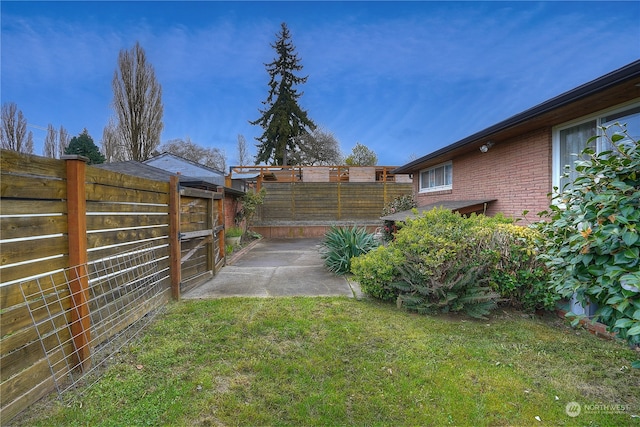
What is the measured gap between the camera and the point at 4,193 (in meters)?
1.99

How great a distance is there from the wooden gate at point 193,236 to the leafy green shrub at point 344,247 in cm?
264

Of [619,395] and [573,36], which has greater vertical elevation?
[573,36]

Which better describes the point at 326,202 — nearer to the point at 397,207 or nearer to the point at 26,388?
the point at 397,207

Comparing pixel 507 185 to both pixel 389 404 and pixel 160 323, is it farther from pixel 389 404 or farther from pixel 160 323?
pixel 160 323

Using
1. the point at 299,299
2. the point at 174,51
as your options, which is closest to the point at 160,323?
the point at 299,299

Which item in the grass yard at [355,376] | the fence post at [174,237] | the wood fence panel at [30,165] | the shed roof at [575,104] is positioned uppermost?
the shed roof at [575,104]

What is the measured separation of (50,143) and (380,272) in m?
31.5

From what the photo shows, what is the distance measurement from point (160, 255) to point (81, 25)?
5.31 meters

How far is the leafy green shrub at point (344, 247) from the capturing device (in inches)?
262

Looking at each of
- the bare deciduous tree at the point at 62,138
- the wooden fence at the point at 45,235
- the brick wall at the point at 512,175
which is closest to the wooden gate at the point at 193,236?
the wooden fence at the point at 45,235

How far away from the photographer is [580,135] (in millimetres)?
4633

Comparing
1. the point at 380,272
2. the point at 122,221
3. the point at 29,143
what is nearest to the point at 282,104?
the point at 29,143

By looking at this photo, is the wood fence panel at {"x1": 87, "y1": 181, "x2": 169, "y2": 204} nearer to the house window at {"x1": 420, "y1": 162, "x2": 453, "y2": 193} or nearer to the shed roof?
the shed roof

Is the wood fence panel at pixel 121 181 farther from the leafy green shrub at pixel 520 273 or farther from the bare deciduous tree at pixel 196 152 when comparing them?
the bare deciduous tree at pixel 196 152
